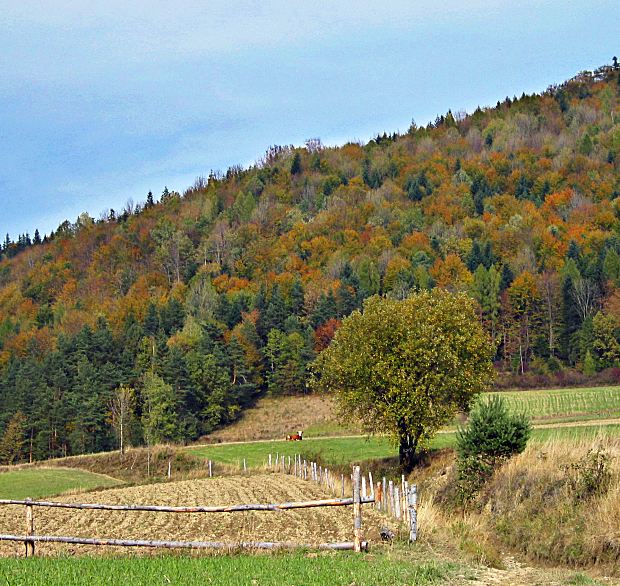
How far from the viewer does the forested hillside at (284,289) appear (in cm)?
9288

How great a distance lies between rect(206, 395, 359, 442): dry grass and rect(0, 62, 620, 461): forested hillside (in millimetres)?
2433

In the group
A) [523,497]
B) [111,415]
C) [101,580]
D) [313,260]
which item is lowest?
[111,415]

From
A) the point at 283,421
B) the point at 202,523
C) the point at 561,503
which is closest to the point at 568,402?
the point at 283,421

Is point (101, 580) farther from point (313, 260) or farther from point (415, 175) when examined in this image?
point (415, 175)

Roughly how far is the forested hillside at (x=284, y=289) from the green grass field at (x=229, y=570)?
222 feet

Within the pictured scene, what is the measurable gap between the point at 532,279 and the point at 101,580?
11523cm

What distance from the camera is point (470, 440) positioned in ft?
83.8

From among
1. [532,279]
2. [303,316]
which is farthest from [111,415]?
[532,279]

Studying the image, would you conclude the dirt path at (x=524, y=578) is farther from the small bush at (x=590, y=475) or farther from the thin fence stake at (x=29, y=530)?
the thin fence stake at (x=29, y=530)

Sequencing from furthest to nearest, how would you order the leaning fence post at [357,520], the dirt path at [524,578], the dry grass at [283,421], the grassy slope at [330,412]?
the dry grass at [283,421] < the grassy slope at [330,412] < the leaning fence post at [357,520] < the dirt path at [524,578]

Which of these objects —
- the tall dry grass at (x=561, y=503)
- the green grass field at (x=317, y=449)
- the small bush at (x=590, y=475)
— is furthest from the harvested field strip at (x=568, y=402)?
the small bush at (x=590, y=475)

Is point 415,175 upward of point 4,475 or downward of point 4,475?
upward

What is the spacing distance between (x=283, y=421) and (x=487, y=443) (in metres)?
65.0

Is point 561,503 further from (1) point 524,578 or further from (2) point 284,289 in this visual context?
(2) point 284,289
